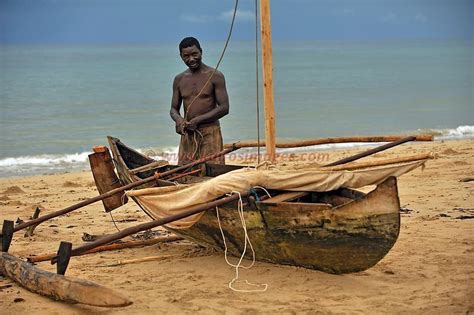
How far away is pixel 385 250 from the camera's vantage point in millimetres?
5434

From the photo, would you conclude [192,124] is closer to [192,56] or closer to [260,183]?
Result: [192,56]

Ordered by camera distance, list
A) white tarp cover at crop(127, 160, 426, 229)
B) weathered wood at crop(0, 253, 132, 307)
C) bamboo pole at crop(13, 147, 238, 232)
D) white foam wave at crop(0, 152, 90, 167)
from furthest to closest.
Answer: white foam wave at crop(0, 152, 90, 167) < bamboo pole at crop(13, 147, 238, 232) < white tarp cover at crop(127, 160, 426, 229) < weathered wood at crop(0, 253, 132, 307)

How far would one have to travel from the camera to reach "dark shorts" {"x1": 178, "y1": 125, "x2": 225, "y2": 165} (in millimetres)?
7762

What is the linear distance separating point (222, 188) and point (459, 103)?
22933mm

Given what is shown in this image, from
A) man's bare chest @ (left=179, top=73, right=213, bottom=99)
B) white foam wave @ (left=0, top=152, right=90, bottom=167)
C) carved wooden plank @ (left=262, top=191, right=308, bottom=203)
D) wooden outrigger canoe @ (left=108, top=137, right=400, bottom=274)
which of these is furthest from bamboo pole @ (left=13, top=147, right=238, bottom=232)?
white foam wave @ (left=0, top=152, right=90, bottom=167)

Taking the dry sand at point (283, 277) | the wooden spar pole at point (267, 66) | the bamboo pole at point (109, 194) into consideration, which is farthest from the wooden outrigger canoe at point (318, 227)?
the wooden spar pole at point (267, 66)

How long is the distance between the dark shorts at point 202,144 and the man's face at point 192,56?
66 centimetres

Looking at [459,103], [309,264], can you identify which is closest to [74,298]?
[309,264]

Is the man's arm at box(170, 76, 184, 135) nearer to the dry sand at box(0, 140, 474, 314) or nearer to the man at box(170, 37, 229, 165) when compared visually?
the man at box(170, 37, 229, 165)

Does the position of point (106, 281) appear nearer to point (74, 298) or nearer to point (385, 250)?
point (74, 298)

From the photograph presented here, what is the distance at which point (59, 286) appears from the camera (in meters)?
5.52

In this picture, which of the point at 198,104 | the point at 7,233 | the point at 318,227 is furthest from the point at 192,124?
the point at 318,227

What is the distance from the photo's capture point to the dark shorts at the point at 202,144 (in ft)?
25.5

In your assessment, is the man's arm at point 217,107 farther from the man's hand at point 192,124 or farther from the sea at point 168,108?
the sea at point 168,108
